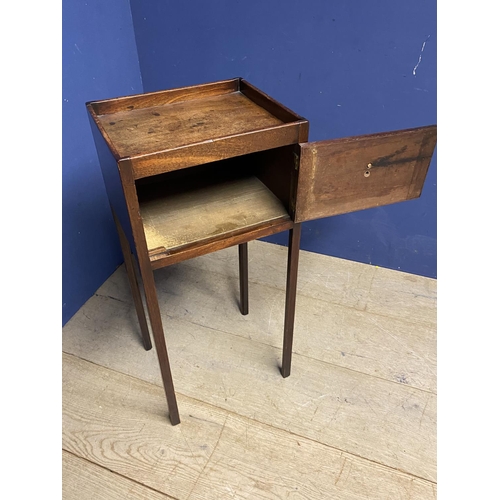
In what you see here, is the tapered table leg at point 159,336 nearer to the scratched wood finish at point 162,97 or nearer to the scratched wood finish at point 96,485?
the scratched wood finish at point 96,485

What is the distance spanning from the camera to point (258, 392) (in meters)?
1.09

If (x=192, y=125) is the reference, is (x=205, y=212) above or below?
below

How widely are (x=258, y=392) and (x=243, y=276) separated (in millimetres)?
319

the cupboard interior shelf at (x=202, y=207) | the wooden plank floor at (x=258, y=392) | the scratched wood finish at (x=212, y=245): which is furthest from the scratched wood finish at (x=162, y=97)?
the wooden plank floor at (x=258, y=392)

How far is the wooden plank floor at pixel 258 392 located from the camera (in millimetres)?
928

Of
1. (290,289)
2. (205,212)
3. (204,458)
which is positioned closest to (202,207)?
(205,212)

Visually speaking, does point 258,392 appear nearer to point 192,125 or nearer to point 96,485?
point 96,485

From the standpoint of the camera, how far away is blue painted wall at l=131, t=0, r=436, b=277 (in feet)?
3.58

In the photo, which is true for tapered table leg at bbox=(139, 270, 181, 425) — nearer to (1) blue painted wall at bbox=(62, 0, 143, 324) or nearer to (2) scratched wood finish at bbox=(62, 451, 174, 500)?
(2) scratched wood finish at bbox=(62, 451, 174, 500)

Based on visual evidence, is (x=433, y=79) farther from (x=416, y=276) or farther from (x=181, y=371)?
(x=181, y=371)

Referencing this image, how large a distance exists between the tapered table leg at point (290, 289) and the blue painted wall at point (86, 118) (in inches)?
25.6

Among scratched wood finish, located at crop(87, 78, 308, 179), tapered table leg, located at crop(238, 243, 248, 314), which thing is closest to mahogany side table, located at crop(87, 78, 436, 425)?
scratched wood finish, located at crop(87, 78, 308, 179)

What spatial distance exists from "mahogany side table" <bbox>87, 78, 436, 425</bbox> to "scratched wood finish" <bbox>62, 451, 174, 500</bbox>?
0.17 m

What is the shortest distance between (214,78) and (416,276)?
2.86 ft
